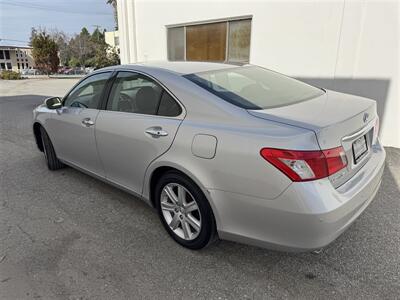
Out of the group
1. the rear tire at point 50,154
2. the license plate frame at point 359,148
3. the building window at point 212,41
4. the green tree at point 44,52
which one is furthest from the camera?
the green tree at point 44,52

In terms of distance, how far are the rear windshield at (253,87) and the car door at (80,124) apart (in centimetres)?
129

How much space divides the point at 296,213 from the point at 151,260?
128cm

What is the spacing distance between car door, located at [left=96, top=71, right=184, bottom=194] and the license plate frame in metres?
1.31

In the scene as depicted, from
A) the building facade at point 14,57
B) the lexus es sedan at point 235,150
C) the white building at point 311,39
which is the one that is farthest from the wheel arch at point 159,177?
the building facade at point 14,57

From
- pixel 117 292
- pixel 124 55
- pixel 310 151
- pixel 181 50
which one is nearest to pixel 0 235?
pixel 117 292

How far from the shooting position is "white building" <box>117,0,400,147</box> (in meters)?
4.91

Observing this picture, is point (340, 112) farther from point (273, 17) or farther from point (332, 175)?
point (273, 17)

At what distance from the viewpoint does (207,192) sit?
87.8 inches

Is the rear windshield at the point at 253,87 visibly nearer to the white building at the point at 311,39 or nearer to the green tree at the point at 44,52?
the white building at the point at 311,39

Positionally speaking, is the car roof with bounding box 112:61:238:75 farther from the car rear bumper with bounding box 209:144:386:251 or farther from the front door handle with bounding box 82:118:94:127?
the car rear bumper with bounding box 209:144:386:251

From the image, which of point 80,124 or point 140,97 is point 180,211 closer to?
point 140,97

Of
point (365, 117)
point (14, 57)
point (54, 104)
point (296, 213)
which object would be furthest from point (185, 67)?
point (14, 57)

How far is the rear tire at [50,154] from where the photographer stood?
427 cm

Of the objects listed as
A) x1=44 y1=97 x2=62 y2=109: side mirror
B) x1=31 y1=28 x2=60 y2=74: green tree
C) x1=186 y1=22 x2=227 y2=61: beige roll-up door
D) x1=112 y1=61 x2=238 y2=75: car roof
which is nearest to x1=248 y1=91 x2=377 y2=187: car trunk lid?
x1=112 y1=61 x2=238 y2=75: car roof
